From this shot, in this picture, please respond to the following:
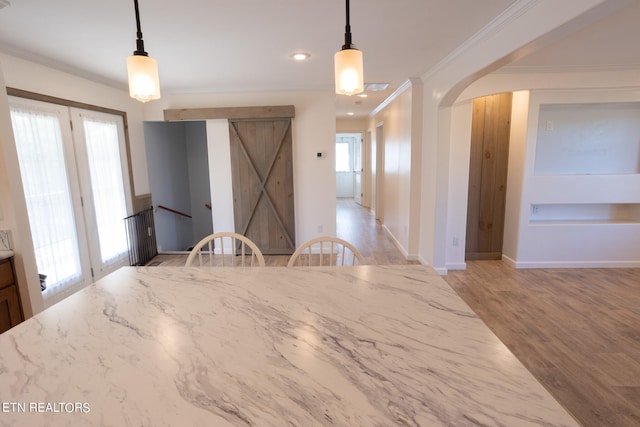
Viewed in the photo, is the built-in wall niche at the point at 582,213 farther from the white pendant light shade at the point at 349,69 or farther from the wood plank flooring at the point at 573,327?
the white pendant light shade at the point at 349,69

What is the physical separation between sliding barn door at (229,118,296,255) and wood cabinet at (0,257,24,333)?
2680 millimetres

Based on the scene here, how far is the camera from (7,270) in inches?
88.0

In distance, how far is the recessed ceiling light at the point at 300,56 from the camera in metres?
2.96

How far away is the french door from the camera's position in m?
2.91

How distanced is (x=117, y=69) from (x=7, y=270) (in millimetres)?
2240

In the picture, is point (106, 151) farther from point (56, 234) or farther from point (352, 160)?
point (352, 160)

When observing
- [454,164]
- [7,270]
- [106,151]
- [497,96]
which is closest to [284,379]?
[7,270]

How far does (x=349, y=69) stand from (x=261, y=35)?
5.35ft

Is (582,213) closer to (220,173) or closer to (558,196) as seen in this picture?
(558,196)

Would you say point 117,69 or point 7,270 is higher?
point 117,69

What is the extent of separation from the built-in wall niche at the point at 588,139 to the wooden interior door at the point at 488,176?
414mm

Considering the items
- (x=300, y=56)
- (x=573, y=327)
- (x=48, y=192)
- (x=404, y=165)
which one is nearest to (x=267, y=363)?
(x=300, y=56)

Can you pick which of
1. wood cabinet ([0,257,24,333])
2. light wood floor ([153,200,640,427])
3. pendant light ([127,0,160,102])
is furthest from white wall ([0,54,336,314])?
pendant light ([127,0,160,102])

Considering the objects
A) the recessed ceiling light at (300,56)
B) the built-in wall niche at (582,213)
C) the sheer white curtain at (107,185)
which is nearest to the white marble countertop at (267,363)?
the recessed ceiling light at (300,56)
